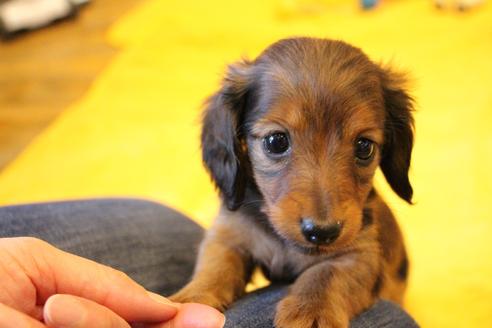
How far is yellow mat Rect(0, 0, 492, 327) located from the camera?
2.38m

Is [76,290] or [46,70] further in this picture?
[46,70]

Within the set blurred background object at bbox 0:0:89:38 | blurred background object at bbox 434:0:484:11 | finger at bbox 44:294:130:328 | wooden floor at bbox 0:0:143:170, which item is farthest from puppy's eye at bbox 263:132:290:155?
blurred background object at bbox 0:0:89:38

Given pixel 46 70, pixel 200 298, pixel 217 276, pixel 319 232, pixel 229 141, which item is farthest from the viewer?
pixel 46 70

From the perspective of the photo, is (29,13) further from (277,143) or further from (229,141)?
(277,143)

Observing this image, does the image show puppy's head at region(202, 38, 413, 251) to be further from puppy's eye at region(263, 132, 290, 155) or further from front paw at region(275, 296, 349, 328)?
front paw at region(275, 296, 349, 328)

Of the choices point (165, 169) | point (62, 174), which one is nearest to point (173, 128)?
point (165, 169)

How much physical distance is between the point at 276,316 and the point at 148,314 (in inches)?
12.0

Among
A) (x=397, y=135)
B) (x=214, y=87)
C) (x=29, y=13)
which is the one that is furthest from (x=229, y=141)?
(x=29, y=13)

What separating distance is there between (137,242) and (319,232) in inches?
26.0

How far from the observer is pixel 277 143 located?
1.51 meters

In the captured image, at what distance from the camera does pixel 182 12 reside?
189 inches

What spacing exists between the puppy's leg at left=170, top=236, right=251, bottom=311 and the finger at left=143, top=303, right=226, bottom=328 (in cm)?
21

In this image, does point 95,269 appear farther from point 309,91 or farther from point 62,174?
point 62,174

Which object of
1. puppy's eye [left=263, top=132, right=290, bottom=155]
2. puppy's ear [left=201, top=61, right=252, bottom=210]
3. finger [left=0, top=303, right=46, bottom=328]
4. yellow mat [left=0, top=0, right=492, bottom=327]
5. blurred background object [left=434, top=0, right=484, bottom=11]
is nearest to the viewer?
finger [left=0, top=303, right=46, bottom=328]
